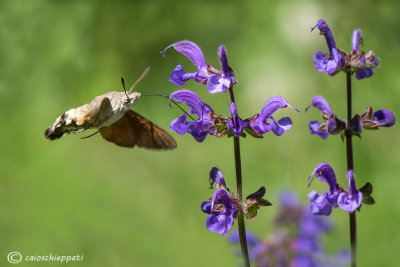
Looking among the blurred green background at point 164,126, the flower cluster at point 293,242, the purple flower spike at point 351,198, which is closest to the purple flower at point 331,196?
the purple flower spike at point 351,198

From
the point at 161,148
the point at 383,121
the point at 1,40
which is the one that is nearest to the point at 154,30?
the point at 1,40

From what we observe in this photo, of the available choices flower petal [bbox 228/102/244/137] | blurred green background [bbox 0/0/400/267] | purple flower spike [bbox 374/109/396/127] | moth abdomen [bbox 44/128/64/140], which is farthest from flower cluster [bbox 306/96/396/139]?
blurred green background [bbox 0/0/400/267]

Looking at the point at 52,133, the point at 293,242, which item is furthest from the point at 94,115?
the point at 293,242

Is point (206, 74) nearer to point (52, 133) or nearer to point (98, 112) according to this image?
point (98, 112)

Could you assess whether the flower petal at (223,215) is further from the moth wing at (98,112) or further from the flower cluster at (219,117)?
the moth wing at (98,112)

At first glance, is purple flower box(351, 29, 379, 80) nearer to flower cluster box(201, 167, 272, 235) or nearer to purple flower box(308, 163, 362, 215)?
purple flower box(308, 163, 362, 215)

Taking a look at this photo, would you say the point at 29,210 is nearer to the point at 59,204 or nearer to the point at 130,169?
the point at 59,204
